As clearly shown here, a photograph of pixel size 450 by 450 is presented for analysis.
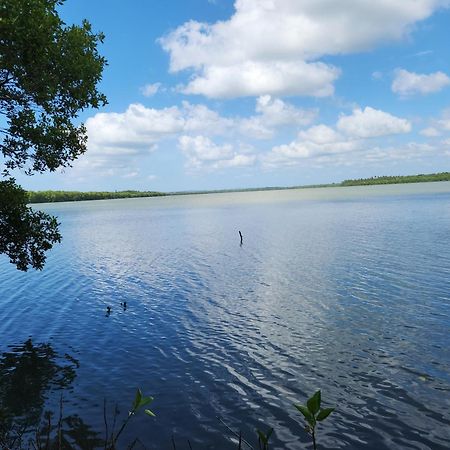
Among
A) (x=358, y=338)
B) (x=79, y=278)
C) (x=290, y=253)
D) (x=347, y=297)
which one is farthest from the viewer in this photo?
(x=290, y=253)

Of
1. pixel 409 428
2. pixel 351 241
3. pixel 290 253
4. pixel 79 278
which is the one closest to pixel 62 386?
pixel 409 428

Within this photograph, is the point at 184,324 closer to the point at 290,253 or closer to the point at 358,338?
the point at 358,338

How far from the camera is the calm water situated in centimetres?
1559

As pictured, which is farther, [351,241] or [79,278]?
[351,241]

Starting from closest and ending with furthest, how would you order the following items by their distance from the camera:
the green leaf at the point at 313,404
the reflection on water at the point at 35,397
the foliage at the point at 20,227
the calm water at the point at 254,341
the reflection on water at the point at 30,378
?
the green leaf at the point at 313,404, the reflection on water at the point at 35,397, the calm water at the point at 254,341, the reflection on water at the point at 30,378, the foliage at the point at 20,227

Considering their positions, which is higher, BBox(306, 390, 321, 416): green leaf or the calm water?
BBox(306, 390, 321, 416): green leaf

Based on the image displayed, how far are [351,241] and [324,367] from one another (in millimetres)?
43796

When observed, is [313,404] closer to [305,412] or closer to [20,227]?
[305,412]

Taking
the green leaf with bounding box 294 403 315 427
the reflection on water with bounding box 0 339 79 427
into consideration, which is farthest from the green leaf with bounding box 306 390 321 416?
the reflection on water with bounding box 0 339 79 427

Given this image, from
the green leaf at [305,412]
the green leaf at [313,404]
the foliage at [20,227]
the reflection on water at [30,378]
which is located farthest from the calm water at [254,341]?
the green leaf at [313,404]

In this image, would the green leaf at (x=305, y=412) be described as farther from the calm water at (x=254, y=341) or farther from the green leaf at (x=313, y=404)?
the calm water at (x=254, y=341)

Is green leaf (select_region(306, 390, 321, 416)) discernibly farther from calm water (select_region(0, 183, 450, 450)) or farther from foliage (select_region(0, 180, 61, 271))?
foliage (select_region(0, 180, 61, 271))

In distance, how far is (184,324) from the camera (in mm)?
27875

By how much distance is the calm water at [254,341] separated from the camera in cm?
1559
